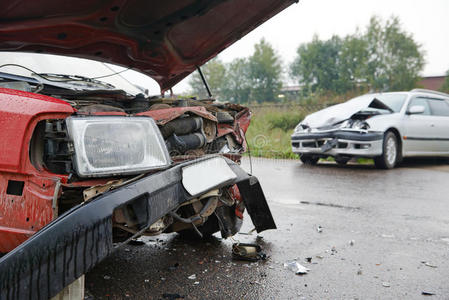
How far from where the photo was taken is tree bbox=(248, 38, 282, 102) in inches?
1966

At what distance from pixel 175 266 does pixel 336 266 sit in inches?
41.2

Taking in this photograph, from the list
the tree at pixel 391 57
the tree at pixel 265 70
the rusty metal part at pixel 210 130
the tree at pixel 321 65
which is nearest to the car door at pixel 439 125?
the rusty metal part at pixel 210 130

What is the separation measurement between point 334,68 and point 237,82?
16.8m

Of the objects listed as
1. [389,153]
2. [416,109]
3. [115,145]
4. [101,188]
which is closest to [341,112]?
[389,153]

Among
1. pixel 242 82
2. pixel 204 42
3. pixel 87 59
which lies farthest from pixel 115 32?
pixel 242 82

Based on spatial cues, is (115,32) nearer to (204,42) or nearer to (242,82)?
(204,42)

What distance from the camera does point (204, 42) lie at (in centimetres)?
297

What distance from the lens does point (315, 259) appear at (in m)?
2.57

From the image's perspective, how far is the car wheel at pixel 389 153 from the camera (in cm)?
710

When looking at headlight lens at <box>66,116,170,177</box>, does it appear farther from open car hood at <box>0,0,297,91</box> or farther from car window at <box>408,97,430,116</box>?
car window at <box>408,97,430,116</box>

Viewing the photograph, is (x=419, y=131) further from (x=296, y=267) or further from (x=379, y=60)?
(x=379, y=60)

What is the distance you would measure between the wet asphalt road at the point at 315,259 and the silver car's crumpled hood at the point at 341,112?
9.94ft

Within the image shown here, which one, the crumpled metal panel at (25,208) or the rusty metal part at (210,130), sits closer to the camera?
the crumpled metal panel at (25,208)

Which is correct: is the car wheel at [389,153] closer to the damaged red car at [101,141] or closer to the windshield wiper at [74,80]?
the damaged red car at [101,141]
